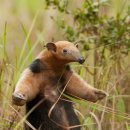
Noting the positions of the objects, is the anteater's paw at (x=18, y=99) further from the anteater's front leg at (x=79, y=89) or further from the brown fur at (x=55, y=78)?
the anteater's front leg at (x=79, y=89)

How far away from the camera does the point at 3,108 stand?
5.69 m

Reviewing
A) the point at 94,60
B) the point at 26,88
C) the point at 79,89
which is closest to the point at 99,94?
the point at 79,89

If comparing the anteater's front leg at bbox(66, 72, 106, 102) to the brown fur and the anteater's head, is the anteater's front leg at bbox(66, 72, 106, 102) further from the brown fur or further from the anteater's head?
the anteater's head

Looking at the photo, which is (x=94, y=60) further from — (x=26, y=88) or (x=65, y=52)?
(x=26, y=88)

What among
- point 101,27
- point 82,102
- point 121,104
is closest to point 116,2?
point 101,27

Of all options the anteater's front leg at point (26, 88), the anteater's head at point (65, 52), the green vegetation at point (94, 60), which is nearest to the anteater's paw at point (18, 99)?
the anteater's front leg at point (26, 88)

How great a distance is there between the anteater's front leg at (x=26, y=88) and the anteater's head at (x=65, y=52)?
0.56ft

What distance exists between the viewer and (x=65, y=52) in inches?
191

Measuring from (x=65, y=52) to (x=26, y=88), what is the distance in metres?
0.35

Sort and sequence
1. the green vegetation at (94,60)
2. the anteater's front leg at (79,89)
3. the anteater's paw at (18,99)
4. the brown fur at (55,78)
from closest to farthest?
the anteater's paw at (18,99)
the brown fur at (55,78)
the anteater's front leg at (79,89)
the green vegetation at (94,60)

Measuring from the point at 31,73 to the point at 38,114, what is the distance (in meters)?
0.27

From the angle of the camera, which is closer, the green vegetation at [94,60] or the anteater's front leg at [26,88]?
the anteater's front leg at [26,88]

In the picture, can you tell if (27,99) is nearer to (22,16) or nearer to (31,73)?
(31,73)

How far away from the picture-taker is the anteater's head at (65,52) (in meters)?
4.83
